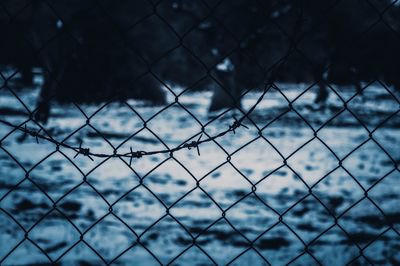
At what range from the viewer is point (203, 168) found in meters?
5.61

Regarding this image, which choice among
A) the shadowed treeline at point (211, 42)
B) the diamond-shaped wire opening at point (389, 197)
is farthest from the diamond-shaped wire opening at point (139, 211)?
the shadowed treeline at point (211, 42)

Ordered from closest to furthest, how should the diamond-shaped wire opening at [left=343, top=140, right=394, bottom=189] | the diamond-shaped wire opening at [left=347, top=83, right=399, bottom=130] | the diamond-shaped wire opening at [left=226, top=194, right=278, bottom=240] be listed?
1. the diamond-shaped wire opening at [left=226, top=194, right=278, bottom=240]
2. the diamond-shaped wire opening at [left=343, top=140, right=394, bottom=189]
3. the diamond-shaped wire opening at [left=347, top=83, right=399, bottom=130]

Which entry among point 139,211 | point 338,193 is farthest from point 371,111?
point 139,211

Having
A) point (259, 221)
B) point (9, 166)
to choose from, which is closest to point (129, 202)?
point (259, 221)

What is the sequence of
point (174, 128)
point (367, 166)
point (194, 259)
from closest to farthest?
point (194, 259), point (367, 166), point (174, 128)

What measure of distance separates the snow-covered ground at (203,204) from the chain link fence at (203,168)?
17 millimetres

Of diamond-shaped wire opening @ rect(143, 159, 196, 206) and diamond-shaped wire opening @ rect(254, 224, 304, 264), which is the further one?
diamond-shaped wire opening @ rect(143, 159, 196, 206)

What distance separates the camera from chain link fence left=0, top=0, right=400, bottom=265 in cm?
168

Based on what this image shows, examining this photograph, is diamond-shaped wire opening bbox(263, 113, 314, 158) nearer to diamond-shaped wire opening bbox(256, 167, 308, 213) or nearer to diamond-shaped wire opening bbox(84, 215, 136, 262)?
diamond-shaped wire opening bbox(256, 167, 308, 213)

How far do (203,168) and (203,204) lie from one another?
1.47m

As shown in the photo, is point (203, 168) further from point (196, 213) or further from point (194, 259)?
point (194, 259)

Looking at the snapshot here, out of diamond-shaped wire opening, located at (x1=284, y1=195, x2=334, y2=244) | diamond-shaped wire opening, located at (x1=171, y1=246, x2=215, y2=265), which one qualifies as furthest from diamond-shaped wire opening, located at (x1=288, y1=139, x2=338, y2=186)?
diamond-shaped wire opening, located at (x1=171, y1=246, x2=215, y2=265)

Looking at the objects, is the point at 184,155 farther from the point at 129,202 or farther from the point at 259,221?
the point at 259,221

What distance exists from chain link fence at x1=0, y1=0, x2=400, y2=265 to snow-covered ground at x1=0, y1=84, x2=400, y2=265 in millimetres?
17
